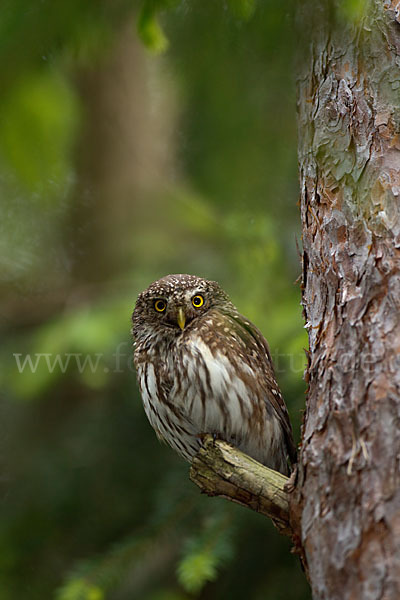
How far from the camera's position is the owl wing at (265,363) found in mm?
3096

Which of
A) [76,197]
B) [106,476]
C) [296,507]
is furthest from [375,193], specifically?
[76,197]

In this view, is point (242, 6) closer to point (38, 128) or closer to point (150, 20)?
point (150, 20)

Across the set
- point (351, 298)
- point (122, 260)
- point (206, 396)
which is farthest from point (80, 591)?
point (122, 260)

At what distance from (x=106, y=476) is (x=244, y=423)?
147 centimetres

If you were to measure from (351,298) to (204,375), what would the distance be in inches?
42.3

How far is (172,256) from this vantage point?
4.80m

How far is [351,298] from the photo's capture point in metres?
1.97

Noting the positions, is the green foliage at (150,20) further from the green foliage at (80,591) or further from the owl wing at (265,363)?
the green foliage at (80,591)

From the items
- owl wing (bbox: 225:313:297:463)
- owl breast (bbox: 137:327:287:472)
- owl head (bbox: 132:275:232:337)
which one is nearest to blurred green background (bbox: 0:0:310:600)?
owl wing (bbox: 225:313:297:463)

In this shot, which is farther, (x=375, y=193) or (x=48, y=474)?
(x=48, y=474)

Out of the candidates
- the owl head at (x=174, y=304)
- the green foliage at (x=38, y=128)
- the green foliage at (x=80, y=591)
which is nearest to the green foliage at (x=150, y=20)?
the green foliage at (x=38, y=128)

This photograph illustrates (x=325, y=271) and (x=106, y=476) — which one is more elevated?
(x=325, y=271)

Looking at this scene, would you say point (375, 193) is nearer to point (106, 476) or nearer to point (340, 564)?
point (340, 564)

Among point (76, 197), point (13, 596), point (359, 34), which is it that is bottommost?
point (13, 596)
